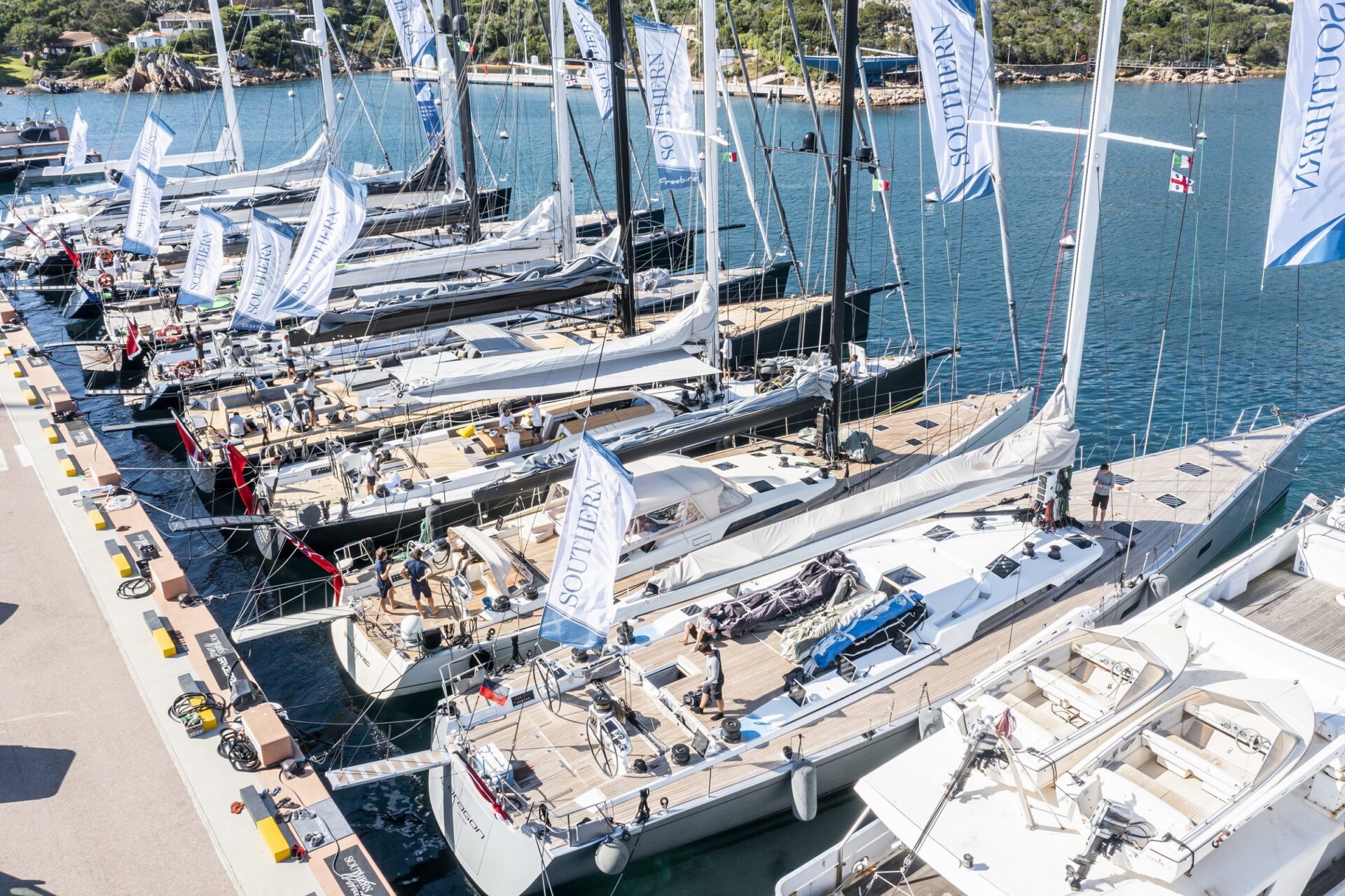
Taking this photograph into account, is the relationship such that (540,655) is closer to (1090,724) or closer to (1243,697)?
(1090,724)

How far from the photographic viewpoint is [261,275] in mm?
27781

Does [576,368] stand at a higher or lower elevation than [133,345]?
higher

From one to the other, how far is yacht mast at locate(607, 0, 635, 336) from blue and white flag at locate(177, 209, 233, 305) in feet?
38.4

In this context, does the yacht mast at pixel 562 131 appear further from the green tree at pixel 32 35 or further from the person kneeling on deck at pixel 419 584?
the green tree at pixel 32 35

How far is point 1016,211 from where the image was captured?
182ft

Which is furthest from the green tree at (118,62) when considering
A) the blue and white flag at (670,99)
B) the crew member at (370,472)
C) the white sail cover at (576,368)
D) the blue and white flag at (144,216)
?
the crew member at (370,472)

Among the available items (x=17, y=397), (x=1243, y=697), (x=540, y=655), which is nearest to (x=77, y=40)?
(x=17, y=397)

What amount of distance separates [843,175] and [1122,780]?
44.9 feet

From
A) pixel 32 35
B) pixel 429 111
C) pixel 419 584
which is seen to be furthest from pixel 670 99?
pixel 32 35

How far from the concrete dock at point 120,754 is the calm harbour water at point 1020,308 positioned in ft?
6.70

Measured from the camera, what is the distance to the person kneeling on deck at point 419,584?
68.5ft

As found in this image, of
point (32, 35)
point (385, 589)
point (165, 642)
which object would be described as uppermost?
point (32, 35)

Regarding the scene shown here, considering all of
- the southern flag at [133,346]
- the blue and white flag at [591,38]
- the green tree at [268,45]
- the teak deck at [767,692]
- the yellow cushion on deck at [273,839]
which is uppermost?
the green tree at [268,45]

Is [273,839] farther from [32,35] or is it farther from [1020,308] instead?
[32,35]
